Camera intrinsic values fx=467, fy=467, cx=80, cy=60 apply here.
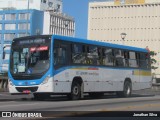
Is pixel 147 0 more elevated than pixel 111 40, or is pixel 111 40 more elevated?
pixel 147 0

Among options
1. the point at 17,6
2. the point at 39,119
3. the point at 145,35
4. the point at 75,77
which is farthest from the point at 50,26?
the point at 39,119

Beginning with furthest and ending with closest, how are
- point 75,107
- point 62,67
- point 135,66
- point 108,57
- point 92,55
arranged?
point 135,66
point 108,57
point 92,55
point 62,67
point 75,107

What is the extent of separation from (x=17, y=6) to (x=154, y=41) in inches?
1926

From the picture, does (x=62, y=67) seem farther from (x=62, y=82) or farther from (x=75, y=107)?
(x=75, y=107)

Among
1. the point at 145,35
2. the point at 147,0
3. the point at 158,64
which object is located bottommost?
the point at 158,64

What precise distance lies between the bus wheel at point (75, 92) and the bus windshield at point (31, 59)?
2286 millimetres

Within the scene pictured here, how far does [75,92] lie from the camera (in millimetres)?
23531

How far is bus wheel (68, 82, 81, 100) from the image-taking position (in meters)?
23.4

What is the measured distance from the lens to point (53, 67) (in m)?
21.9

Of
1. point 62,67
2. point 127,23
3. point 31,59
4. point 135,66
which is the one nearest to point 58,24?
point 127,23

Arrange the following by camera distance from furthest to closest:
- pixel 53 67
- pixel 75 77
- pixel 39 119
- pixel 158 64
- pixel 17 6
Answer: pixel 17 6
pixel 158 64
pixel 75 77
pixel 53 67
pixel 39 119

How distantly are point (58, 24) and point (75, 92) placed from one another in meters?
147

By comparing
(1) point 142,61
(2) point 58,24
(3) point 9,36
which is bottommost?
(1) point 142,61

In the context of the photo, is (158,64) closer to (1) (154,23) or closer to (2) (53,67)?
(1) (154,23)
